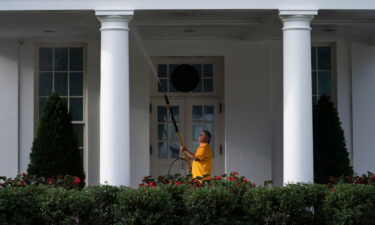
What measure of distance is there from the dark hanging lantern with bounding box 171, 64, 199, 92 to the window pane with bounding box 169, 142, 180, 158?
45.4 inches

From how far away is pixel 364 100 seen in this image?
15.4 meters

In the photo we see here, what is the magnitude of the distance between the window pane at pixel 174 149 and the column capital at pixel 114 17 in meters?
4.32

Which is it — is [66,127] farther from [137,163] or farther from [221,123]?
[221,123]

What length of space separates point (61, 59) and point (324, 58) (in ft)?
17.6

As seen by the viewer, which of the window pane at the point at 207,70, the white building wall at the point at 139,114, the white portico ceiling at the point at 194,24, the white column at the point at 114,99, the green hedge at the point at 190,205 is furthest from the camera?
the window pane at the point at 207,70

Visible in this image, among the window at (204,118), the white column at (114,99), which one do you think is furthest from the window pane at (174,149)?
the white column at (114,99)

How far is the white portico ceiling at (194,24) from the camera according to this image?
12844 mm

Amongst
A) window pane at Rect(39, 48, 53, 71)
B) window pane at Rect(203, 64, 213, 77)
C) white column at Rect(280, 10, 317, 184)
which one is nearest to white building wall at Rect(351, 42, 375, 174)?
window pane at Rect(203, 64, 213, 77)

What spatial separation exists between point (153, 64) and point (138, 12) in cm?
331

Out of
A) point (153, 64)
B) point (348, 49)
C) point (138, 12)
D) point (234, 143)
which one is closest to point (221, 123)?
point (234, 143)

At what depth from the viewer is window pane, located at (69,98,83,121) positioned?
15430 millimetres

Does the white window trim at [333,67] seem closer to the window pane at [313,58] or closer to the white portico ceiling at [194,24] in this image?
the window pane at [313,58]

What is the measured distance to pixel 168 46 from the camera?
50.9 ft

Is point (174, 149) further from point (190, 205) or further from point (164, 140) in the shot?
point (190, 205)
